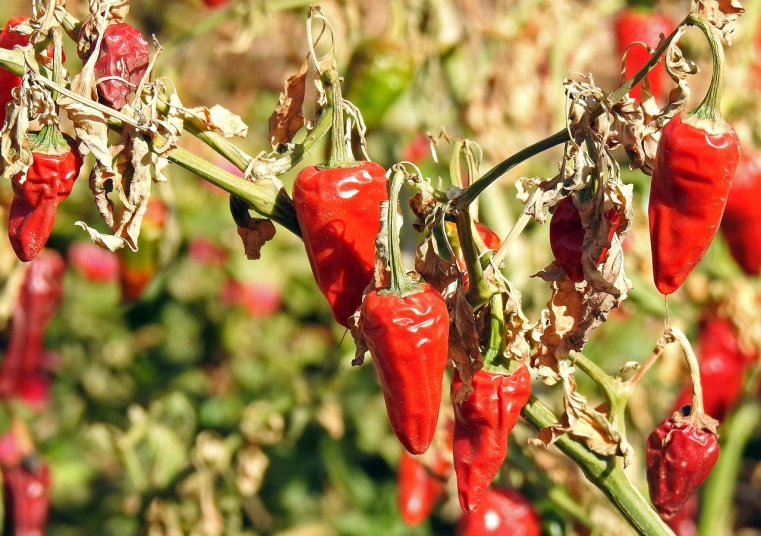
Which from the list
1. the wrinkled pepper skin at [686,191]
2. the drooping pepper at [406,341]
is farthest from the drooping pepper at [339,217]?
the wrinkled pepper skin at [686,191]

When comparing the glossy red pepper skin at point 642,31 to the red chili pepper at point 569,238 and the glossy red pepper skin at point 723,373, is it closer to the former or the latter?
the glossy red pepper skin at point 723,373

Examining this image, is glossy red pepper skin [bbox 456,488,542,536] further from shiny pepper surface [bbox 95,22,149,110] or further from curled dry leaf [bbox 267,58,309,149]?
shiny pepper surface [bbox 95,22,149,110]

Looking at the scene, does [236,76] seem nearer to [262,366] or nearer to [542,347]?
[262,366]

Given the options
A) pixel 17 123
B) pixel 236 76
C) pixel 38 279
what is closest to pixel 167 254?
pixel 38 279

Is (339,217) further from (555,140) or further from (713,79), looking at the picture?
(713,79)

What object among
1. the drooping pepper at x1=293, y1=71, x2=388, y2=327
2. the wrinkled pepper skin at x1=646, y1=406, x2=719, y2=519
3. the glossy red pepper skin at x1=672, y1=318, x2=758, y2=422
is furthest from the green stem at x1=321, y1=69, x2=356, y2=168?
the glossy red pepper skin at x1=672, y1=318, x2=758, y2=422

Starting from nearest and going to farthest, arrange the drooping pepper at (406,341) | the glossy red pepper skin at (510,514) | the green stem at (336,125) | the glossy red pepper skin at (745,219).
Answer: the drooping pepper at (406,341) → the green stem at (336,125) → the glossy red pepper skin at (510,514) → the glossy red pepper skin at (745,219)
